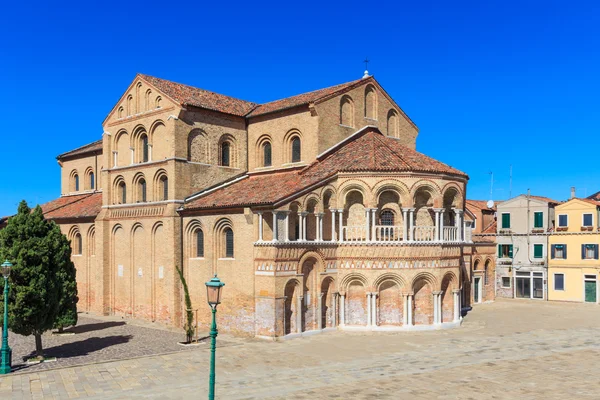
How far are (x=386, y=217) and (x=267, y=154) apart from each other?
9.24 meters

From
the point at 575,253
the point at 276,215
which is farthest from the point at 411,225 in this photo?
the point at 575,253

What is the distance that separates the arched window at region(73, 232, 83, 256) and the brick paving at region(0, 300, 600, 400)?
18.0 meters

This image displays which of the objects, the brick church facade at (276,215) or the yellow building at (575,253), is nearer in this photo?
the brick church facade at (276,215)

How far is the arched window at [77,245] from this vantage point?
39.4 meters

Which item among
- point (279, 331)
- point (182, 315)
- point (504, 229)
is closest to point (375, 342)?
point (279, 331)

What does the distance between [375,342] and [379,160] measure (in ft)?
30.8

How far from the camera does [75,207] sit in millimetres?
41469

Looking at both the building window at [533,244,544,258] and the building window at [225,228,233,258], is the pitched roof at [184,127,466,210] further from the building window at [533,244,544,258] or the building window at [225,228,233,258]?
the building window at [533,244,544,258]

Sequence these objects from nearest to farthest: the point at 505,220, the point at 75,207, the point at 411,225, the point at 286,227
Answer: the point at 286,227 < the point at 411,225 < the point at 75,207 < the point at 505,220

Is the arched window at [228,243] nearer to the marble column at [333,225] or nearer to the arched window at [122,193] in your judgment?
the marble column at [333,225]

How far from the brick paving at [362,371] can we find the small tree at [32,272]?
8.12 ft

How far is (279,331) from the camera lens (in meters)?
26.5

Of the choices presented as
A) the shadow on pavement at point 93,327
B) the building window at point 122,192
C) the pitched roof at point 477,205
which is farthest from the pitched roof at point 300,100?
the pitched roof at point 477,205

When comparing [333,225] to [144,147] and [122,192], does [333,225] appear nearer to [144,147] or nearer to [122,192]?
[144,147]
